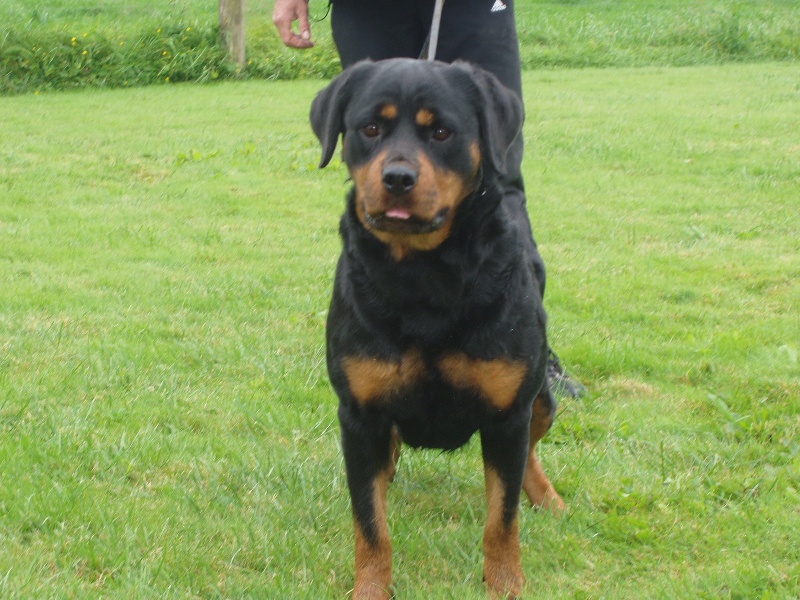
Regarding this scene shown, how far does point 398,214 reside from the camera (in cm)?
267

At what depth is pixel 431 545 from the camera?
3025 millimetres

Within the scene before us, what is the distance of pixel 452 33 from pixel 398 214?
1.32 metres

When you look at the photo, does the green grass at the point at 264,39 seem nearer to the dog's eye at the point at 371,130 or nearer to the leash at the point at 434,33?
the leash at the point at 434,33

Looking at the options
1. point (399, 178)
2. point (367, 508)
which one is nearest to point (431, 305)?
point (399, 178)

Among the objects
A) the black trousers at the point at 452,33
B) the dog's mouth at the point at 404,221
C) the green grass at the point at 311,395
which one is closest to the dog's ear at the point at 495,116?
the dog's mouth at the point at 404,221

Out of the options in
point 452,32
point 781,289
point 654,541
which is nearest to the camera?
point 654,541

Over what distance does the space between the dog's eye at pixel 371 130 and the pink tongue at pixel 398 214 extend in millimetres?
307

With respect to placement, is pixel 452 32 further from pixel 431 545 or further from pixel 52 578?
pixel 52 578

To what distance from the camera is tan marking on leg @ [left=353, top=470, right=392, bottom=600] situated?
276cm

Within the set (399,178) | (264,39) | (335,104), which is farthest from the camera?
(264,39)

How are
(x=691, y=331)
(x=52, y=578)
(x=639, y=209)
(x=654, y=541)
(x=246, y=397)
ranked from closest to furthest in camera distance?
(x=52, y=578), (x=654, y=541), (x=246, y=397), (x=691, y=331), (x=639, y=209)

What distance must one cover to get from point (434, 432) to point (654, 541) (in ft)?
2.43

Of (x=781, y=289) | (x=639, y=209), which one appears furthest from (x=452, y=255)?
(x=639, y=209)

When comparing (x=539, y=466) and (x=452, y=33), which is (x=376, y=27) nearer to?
→ (x=452, y=33)
